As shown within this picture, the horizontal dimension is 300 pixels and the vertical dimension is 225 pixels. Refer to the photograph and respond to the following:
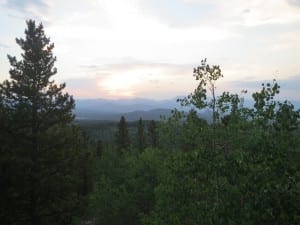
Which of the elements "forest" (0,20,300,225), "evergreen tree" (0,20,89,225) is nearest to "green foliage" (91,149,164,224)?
"forest" (0,20,300,225)

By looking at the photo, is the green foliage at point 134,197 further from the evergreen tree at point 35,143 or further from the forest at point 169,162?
the evergreen tree at point 35,143

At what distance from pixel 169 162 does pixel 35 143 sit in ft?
41.9

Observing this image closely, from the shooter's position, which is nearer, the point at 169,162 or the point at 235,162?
the point at 235,162

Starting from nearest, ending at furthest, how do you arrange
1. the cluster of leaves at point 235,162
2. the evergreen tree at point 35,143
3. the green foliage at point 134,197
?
1. the cluster of leaves at point 235,162
2. the evergreen tree at point 35,143
3. the green foliage at point 134,197

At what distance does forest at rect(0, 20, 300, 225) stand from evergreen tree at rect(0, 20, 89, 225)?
0.06 meters

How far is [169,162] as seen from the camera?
569 inches

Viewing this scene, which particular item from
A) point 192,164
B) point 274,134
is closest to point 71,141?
point 192,164

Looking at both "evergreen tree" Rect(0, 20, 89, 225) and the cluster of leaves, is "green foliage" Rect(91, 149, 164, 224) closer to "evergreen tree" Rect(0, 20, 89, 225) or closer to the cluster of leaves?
"evergreen tree" Rect(0, 20, 89, 225)

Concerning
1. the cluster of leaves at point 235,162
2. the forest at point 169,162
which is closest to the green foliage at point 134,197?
the forest at point 169,162

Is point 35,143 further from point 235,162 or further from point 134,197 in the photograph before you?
point 235,162

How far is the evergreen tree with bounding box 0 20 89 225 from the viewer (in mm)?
23781

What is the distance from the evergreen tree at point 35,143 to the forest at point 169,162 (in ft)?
0.20

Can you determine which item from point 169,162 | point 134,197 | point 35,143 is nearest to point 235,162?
point 169,162

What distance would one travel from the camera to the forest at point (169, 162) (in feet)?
33.0
